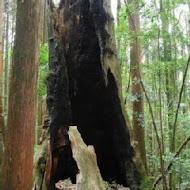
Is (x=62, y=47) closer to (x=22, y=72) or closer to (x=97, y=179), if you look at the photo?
(x=97, y=179)

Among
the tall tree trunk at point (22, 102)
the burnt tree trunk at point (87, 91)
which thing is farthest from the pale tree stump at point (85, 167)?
the tall tree trunk at point (22, 102)

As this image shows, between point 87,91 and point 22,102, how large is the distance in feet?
7.29

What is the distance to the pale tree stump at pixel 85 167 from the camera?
212cm

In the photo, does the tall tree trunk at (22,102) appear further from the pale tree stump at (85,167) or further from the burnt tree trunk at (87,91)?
the pale tree stump at (85,167)

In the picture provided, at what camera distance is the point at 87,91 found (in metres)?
3.50

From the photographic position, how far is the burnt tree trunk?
3.21 meters

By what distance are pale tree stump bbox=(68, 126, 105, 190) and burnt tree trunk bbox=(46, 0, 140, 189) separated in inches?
30.2

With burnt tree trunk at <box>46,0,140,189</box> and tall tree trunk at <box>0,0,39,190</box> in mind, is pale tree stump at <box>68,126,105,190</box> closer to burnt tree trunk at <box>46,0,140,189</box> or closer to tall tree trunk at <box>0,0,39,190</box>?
Result: burnt tree trunk at <box>46,0,140,189</box>

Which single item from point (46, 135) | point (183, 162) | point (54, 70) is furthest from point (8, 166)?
point (183, 162)

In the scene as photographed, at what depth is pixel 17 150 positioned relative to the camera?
536 centimetres

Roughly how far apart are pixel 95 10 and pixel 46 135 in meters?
1.64

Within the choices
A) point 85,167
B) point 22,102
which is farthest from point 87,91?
point 22,102

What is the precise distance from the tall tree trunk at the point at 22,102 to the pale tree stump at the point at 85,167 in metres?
3.05

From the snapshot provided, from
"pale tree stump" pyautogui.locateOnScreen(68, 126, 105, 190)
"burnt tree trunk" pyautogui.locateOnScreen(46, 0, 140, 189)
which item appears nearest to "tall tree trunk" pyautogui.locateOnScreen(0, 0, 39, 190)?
"burnt tree trunk" pyautogui.locateOnScreen(46, 0, 140, 189)
